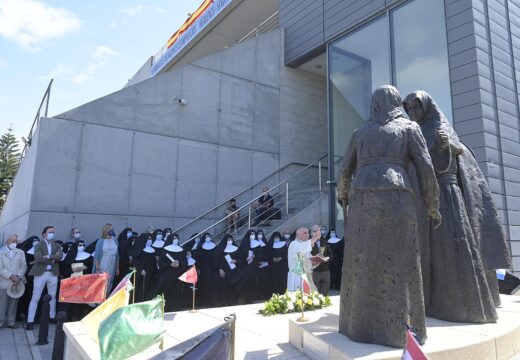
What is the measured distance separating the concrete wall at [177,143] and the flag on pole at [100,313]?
8041 millimetres

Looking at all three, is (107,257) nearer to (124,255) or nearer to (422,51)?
(124,255)

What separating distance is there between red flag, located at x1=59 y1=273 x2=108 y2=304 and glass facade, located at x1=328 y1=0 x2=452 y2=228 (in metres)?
9.48

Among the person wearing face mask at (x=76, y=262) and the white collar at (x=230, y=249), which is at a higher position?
the white collar at (x=230, y=249)

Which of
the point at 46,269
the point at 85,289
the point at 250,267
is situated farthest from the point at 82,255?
the point at 85,289

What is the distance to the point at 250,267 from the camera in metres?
9.83

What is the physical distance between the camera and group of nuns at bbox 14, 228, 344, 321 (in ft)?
30.7

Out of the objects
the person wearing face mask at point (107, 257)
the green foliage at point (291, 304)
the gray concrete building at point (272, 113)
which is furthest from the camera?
the gray concrete building at point (272, 113)

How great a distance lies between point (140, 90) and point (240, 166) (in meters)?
4.57

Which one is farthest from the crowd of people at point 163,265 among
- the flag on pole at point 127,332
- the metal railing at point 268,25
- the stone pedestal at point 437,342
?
the metal railing at point 268,25

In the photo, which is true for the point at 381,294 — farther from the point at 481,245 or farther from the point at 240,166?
the point at 240,166

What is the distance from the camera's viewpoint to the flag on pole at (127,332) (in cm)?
310

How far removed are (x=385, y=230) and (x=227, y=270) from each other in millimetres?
6631

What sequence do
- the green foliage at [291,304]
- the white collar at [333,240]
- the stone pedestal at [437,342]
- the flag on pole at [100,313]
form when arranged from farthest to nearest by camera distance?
the white collar at [333,240]
the green foliage at [291,304]
the flag on pole at [100,313]
the stone pedestal at [437,342]

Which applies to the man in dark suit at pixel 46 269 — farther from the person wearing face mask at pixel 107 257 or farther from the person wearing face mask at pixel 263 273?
the person wearing face mask at pixel 263 273
